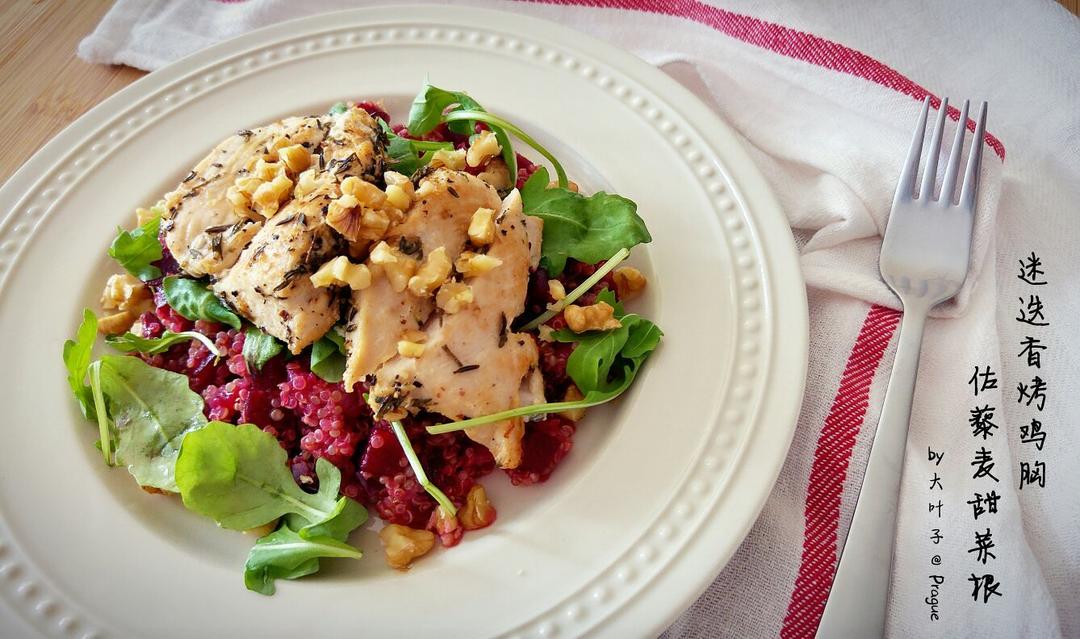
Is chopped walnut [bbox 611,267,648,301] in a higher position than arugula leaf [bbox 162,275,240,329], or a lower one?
higher

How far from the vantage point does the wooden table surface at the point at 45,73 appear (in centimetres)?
369

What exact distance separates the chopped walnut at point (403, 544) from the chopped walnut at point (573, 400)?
55 centimetres

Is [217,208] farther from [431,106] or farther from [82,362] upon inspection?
[431,106]

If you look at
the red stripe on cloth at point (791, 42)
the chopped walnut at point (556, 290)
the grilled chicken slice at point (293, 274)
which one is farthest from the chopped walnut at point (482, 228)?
the red stripe on cloth at point (791, 42)

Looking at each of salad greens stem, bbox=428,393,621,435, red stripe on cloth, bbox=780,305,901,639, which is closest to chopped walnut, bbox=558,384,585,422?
salad greens stem, bbox=428,393,621,435

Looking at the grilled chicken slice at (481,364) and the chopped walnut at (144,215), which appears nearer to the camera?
the grilled chicken slice at (481,364)

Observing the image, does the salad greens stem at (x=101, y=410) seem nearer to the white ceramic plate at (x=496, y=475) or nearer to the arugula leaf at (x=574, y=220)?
the white ceramic plate at (x=496, y=475)

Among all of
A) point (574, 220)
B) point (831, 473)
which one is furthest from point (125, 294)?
point (831, 473)

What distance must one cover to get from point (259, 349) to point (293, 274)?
37 cm

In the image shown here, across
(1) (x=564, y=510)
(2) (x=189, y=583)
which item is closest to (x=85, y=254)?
(2) (x=189, y=583)

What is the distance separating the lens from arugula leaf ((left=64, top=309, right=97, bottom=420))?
8.79 ft

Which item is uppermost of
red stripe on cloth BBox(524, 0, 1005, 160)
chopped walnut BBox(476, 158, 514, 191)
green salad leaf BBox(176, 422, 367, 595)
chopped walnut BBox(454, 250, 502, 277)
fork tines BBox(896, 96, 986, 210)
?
red stripe on cloth BBox(524, 0, 1005, 160)

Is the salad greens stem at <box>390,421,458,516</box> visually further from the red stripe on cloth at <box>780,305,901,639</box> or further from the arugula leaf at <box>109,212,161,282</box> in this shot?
the arugula leaf at <box>109,212,161,282</box>

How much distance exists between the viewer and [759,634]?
7.81 ft
